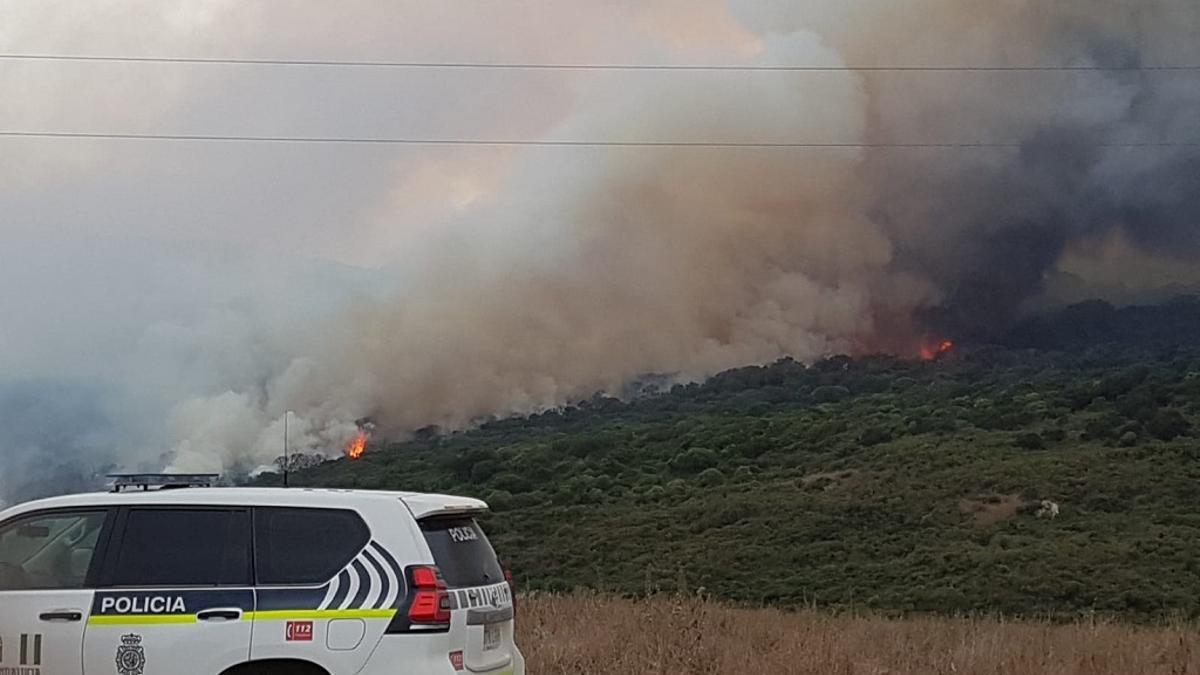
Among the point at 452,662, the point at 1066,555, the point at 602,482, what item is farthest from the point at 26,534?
the point at 602,482

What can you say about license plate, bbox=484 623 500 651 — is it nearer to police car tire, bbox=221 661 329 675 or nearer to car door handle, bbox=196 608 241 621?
police car tire, bbox=221 661 329 675

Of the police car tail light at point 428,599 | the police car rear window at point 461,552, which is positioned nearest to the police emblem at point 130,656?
the police car tail light at point 428,599

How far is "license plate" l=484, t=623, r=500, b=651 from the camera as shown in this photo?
7.33 meters

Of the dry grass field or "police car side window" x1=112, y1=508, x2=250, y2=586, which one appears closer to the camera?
"police car side window" x1=112, y1=508, x2=250, y2=586

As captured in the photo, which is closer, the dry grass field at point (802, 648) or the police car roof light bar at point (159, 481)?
the police car roof light bar at point (159, 481)

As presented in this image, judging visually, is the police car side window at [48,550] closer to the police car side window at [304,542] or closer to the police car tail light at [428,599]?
the police car side window at [304,542]

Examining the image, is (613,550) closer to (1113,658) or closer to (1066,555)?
(1066,555)

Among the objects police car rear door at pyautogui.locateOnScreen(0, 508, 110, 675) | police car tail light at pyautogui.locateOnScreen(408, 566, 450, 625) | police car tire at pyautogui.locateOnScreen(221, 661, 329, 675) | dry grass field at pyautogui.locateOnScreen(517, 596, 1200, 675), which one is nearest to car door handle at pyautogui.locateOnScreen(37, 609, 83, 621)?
police car rear door at pyautogui.locateOnScreen(0, 508, 110, 675)

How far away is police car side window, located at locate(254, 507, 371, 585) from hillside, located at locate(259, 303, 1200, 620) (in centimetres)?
2201

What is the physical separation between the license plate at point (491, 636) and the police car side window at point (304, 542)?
2.76 ft

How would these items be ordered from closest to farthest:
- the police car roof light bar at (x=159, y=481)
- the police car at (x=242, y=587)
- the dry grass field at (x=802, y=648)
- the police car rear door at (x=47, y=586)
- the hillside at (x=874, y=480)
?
the police car at (x=242, y=587), the police car rear door at (x=47, y=586), the police car roof light bar at (x=159, y=481), the dry grass field at (x=802, y=648), the hillside at (x=874, y=480)

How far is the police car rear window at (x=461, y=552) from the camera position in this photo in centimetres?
724

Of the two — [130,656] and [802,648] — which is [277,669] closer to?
Answer: [130,656]

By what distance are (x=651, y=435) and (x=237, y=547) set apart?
7082cm
